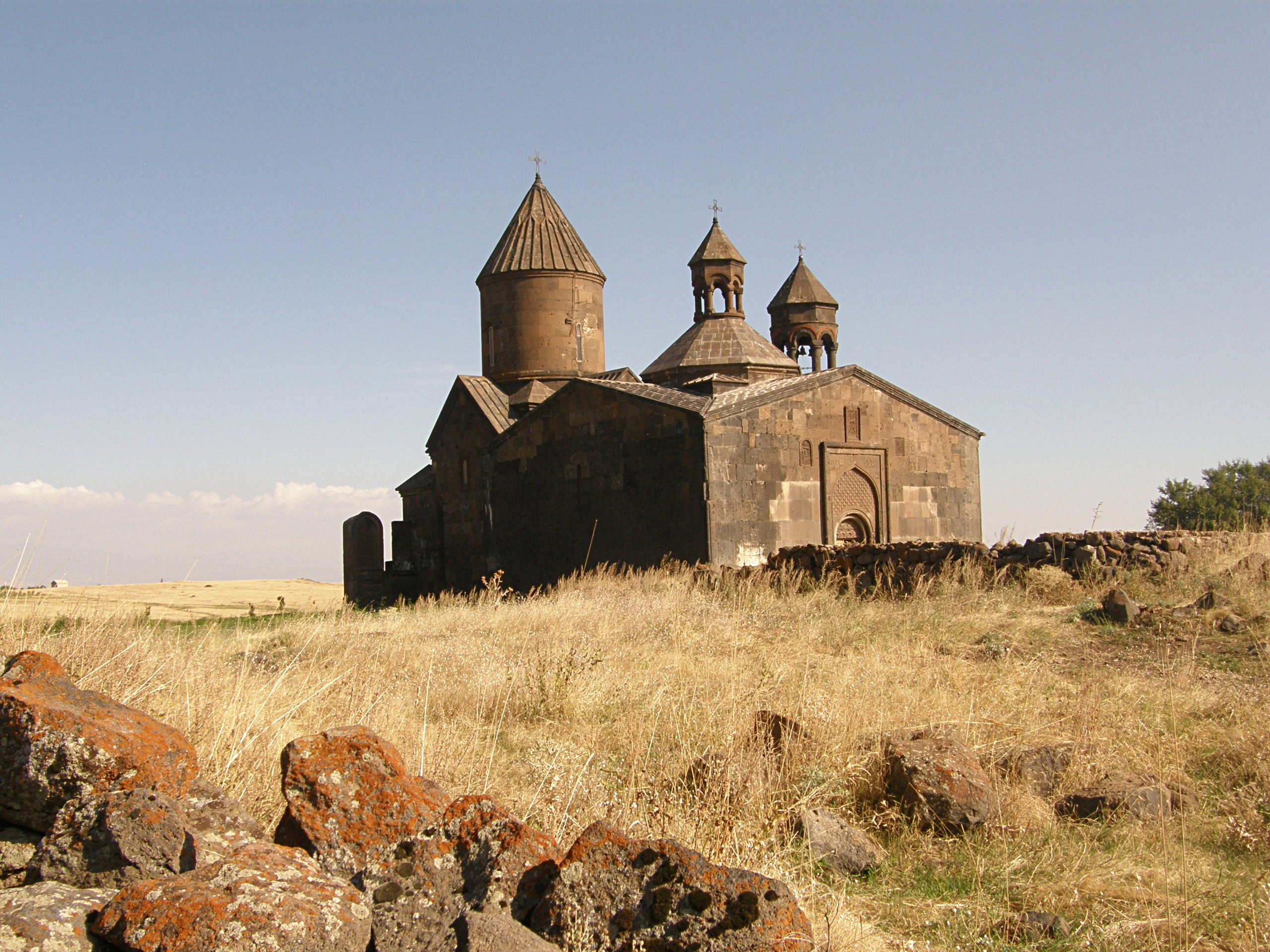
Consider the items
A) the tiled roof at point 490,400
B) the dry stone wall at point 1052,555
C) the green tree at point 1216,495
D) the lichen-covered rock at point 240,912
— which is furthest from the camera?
the green tree at point 1216,495

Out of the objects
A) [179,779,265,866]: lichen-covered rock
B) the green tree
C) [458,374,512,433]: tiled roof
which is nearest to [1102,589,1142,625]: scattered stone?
[179,779,265,866]: lichen-covered rock

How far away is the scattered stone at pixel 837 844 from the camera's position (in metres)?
3.43

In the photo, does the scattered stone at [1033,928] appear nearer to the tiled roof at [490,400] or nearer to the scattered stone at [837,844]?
the scattered stone at [837,844]

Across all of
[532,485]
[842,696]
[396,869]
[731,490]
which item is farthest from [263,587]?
A: [396,869]

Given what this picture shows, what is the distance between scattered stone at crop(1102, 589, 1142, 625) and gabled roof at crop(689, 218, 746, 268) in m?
11.7

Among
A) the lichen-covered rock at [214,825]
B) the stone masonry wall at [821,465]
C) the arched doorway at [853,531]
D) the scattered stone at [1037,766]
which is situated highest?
the stone masonry wall at [821,465]

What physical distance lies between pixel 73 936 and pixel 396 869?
24.8 inches

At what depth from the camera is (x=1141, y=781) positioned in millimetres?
4152

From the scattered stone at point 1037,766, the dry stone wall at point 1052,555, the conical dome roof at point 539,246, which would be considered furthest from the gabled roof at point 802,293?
the scattered stone at point 1037,766

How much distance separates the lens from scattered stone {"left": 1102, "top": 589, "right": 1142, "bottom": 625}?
7.86 metres

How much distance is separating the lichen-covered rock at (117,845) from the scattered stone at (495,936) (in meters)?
0.59

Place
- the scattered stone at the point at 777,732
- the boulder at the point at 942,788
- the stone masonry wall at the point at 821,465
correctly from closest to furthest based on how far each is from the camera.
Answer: the boulder at the point at 942,788, the scattered stone at the point at 777,732, the stone masonry wall at the point at 821,465

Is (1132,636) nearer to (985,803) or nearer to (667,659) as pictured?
(667,659)

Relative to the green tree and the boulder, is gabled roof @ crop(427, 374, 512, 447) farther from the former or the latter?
the green tree
